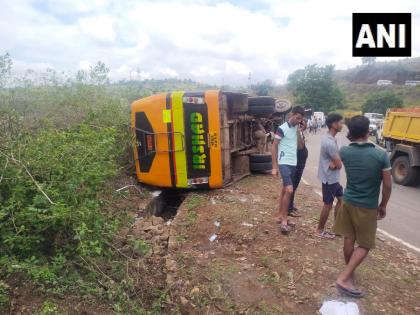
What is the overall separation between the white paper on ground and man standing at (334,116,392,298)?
25 centimetres

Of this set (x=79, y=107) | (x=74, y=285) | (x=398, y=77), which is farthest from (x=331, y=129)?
(x=398, y=77)

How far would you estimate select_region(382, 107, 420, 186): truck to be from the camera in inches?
393

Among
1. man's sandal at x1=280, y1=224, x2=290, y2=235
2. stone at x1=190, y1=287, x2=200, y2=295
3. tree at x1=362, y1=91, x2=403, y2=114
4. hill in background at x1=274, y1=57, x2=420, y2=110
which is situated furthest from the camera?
hill in background at x1=274, y1=57, x2=420, y2=110

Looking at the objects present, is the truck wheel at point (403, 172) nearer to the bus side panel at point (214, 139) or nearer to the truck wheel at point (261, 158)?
the truck wheel at point (261, 158)

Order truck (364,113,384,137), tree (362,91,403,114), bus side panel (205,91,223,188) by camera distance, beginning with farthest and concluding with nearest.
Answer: tree (362,91,403,114)
truck (364,113,384,137)
bus side panel (205,91,223,188)

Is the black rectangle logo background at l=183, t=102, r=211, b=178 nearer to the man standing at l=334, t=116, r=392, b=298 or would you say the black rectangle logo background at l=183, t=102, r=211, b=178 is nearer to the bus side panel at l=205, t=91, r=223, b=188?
the bus side panel at l=205, t=91, r=223, b=188

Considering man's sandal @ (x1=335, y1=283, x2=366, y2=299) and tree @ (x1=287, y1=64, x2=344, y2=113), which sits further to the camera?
tree @ (x1=287, y1=64, x2=344, y2=113)

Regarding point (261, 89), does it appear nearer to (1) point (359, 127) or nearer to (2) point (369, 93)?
(1) point (359, 127)

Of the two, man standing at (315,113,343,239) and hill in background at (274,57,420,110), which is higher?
hill in background at (274,57,420,110)

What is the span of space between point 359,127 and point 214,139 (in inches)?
130

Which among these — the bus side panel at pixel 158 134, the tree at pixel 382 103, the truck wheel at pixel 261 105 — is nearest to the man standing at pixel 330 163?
the bus side panel at pixel 158 134

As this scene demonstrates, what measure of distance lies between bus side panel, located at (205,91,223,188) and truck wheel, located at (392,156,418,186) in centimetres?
588

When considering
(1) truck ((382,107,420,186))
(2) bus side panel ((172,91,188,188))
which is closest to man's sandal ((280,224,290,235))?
(2) bus side panel ((172,91,188,188))

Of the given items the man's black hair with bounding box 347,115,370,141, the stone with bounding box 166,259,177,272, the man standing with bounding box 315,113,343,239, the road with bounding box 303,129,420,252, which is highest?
the man's black hair with bounding box 347,115,370,141
